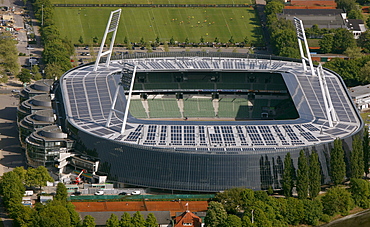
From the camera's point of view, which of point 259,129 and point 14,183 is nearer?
point 14,183

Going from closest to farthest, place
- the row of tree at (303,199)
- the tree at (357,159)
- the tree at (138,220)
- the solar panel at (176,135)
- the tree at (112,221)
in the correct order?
the tree at (112,221), the tree at (138,220), the row of tree at (303,199), the tree at (357,159), the solar panel at (176,135)

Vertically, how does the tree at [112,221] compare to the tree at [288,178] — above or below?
below

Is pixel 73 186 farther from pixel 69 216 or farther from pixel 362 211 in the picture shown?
pixel 362 211

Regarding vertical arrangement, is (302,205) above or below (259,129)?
below

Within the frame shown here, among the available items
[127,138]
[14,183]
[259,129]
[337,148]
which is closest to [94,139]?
[127,138]

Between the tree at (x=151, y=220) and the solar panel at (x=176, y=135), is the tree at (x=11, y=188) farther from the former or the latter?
the solar panel at (x=176, y=135)

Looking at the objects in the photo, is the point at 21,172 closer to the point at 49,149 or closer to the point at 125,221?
the point at 49,149

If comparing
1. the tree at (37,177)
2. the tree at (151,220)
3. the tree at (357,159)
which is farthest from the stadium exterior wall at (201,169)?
the tree at (151,220)
